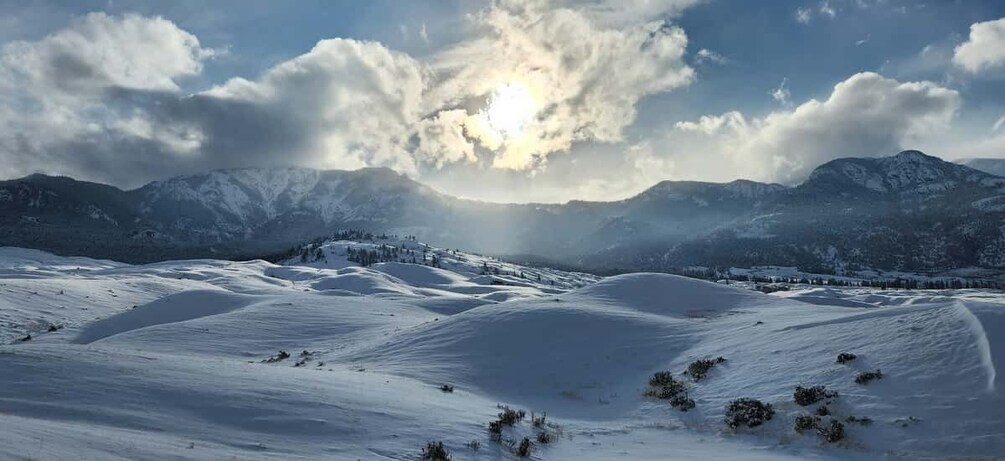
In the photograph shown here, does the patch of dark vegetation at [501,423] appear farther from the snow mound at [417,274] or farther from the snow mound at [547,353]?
the snow mound at [417,274]

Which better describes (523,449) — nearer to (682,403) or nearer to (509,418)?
(509,418)

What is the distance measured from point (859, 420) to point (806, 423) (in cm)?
131

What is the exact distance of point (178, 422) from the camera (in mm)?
12680

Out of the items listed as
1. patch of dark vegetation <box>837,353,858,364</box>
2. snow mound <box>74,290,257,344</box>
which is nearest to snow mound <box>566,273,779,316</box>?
patch of dark vegetation <box>837,353,858,364</box>

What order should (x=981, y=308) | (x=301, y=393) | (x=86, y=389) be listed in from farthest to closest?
(x=981, y=308)
(x=301, y=393)
(x=86, y=389)

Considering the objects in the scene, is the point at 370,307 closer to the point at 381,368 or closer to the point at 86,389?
the point at 381,368

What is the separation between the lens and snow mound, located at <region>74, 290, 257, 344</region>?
4325cm

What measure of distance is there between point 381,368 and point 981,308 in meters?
22.9

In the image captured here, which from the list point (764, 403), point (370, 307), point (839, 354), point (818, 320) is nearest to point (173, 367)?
point (764, 403)

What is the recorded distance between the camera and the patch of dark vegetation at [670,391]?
19317mm

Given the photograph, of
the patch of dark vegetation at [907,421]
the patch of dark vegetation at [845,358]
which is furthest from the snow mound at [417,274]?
the patch of dark vegetation at [907,421]

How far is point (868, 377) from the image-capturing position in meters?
17.4

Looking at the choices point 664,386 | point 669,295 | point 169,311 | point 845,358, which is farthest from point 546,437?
point 169,311

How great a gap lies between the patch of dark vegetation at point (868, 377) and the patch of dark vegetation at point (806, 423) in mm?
2598
